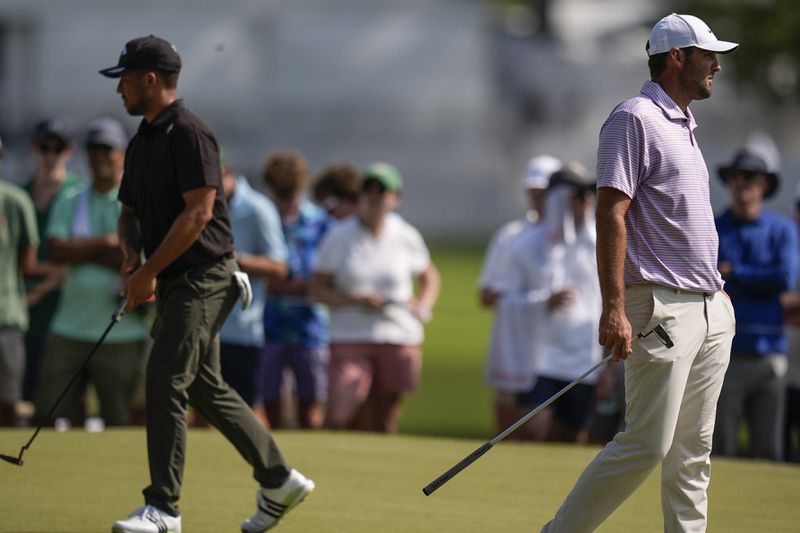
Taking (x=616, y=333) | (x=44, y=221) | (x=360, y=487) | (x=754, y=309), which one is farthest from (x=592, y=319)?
(x=616, y=333)

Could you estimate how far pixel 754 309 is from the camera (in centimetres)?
982

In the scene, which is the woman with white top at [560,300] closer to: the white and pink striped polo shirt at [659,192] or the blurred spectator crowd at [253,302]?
the blurred spectator crowd at [253,302]

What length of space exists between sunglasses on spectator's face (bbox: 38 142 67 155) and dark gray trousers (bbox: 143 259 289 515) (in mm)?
4795

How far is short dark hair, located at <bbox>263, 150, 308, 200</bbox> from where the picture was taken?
11547 millimetres

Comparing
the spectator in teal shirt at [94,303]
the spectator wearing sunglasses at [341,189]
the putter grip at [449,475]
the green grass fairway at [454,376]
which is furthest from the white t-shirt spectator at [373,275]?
the putter grip at [449,475]

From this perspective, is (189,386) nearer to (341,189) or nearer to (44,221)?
(44,221)

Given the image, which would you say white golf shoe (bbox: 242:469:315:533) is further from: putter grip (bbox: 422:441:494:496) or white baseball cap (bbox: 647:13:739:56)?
white baseball cap (bbox: 647:13:739:56)

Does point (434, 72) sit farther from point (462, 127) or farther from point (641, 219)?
point (641, 219)

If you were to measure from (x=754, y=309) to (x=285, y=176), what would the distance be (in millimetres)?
3807

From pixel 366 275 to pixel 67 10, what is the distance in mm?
40711

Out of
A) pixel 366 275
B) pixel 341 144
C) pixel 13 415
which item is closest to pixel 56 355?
pixel 13 415

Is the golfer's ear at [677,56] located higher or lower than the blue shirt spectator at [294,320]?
higher

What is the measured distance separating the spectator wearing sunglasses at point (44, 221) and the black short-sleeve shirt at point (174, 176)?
451cm

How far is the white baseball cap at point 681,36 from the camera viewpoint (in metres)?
→ 5.82
